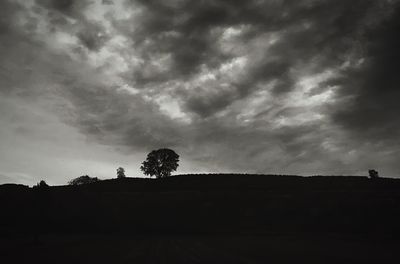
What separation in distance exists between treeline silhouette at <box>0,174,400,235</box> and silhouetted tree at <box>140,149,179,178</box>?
4831 cm

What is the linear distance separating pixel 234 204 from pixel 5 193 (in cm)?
4726

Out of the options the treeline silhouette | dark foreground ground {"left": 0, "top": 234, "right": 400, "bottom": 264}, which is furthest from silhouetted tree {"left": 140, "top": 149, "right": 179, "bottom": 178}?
dark foreground ground {"left": 0, "top": 234, "right": 400, "bottom": 264}

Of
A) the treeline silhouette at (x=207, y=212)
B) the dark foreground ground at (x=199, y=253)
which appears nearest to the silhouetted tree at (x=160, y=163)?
the treeline silhouette at (x=207, y=212)

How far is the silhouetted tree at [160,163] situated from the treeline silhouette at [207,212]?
48312 millimetres

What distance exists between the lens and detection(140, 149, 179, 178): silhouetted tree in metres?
119

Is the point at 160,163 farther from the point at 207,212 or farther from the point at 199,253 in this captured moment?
the point at 199,253

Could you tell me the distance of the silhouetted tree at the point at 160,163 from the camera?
119 meters

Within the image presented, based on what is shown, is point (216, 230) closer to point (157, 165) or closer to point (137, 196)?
point (137, 196)

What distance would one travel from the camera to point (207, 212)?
61.6 metres

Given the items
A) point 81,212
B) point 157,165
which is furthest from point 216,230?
point 157,165

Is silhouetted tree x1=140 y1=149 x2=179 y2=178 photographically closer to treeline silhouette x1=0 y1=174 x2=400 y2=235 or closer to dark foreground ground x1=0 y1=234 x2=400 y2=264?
treeline silhouette x1=0 y1=174 x2=400 y2=235

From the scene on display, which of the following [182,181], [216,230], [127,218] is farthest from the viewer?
[182,181]

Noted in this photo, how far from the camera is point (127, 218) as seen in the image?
59.8m

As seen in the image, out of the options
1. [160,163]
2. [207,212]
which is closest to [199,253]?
[207,212]
